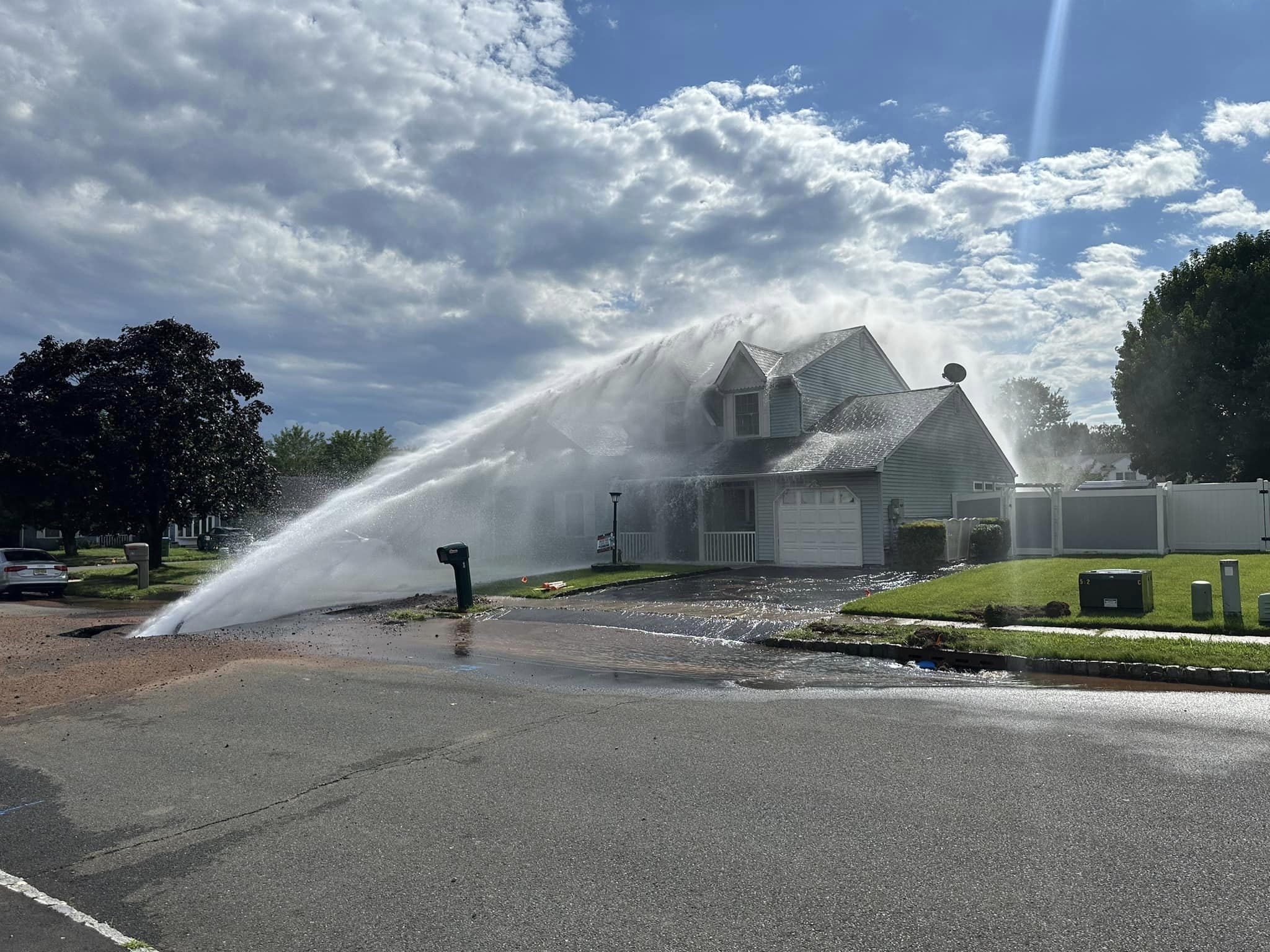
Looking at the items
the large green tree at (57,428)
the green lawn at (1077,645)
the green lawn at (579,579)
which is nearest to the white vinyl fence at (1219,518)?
the green lawn at (579,579)

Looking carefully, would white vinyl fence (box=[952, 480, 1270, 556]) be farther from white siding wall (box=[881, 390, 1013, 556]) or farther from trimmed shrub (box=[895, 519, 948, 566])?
trimmed shrub (box=[895, 519, 948, 566])

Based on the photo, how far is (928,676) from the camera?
10922mm

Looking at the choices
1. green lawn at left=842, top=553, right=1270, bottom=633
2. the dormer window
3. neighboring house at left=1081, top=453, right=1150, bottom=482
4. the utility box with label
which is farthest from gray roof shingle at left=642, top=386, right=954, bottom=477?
neighboring house at left=1081, top=453, right=1150, bottom=482

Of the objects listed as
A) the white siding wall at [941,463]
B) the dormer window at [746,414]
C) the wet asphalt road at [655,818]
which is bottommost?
the wet asphalt road at [655,818]

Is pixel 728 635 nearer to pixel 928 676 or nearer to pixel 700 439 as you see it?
pixel 928 676

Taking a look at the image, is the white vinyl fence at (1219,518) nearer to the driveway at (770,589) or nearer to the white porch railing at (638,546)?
the driveway at (770,589)

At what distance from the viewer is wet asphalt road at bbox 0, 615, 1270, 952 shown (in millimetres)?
4281

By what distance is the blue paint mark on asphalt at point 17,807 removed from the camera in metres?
6.25

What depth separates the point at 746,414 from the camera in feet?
99.7

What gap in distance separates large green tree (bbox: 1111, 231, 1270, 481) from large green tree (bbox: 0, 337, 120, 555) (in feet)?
145

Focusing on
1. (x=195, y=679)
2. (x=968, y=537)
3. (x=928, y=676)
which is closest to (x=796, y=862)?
(x=928, y=676)

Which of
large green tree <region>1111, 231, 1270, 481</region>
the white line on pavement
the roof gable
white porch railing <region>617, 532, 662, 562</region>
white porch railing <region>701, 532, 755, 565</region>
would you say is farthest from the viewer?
large green tree <region>1111, 231, 1270, 481</region>

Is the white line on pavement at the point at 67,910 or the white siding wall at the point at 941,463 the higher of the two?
the white siding wall at the point at 941,463

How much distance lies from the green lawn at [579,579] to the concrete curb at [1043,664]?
325 inches
